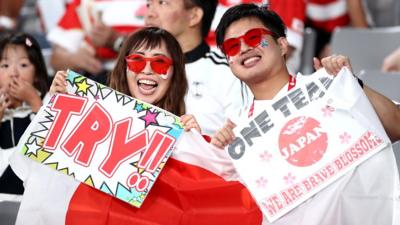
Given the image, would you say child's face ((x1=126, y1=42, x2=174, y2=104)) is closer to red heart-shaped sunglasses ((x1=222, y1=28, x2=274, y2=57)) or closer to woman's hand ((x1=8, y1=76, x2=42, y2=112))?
red heart-shaped sunglasses ((x1=222, y1=28, x2=274, y2=57))

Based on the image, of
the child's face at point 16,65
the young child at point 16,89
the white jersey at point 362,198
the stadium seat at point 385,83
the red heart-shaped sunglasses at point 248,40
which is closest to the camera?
the white jersey at point 362,198

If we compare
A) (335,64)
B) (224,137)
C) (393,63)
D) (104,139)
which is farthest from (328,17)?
(104,139)

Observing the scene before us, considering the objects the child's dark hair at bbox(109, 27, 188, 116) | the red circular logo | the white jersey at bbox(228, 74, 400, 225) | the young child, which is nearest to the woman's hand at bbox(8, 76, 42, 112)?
the young child

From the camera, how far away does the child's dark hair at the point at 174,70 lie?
363 centimetres

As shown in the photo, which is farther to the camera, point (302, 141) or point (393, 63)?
point (393, 63)

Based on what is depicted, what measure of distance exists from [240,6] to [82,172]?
2.98ft

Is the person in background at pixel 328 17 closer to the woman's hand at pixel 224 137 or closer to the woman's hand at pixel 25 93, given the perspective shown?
the woman's hand at pixel 25 93

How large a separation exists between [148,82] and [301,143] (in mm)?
768

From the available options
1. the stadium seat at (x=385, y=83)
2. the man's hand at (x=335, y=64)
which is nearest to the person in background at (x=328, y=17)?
the stadium seat at (x=385, y=83)

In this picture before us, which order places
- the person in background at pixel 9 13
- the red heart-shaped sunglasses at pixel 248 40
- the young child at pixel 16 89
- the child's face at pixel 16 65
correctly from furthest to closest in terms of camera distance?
the person in background at pixel 9 13
the child's face at pixel 16 65
the young child at pixel 16 89
the red heart-shaped sunglasses at pixel 248 40

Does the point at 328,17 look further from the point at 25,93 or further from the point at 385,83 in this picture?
the point at 25,93

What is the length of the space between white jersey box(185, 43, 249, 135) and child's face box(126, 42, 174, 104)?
0.47 meters

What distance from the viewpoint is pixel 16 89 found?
3945mm

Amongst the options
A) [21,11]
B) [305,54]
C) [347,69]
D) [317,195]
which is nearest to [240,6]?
[347,69]
